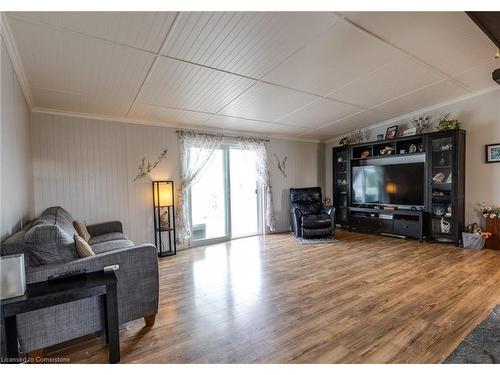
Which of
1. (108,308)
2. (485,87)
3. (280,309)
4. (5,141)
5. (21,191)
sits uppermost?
(485,87)

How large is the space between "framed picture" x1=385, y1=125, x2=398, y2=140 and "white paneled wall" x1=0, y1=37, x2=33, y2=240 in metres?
5.44

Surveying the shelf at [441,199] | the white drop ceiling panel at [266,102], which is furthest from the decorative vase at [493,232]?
the white drop ceiling panel at [266,102]

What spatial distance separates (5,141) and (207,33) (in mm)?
1717

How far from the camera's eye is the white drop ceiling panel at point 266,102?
3.18m

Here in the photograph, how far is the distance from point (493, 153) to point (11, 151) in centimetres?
605

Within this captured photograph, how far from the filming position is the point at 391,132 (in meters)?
4.82

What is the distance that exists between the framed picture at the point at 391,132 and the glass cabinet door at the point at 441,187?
2.34ft

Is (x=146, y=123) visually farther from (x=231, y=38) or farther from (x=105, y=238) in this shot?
(x=231, y=38)

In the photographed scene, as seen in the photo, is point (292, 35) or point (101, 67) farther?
point (101, 67)

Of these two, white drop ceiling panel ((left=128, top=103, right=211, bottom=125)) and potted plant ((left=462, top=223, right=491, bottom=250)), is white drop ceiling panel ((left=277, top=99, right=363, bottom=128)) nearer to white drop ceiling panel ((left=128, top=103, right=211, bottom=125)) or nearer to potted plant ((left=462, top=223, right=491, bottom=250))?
white drop ceiling panel ((left=128, top=103, right=211, bottom=125))

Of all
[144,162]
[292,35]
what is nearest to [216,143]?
[144,162]

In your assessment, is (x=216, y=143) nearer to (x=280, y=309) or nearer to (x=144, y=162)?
(x=144, y=162)
